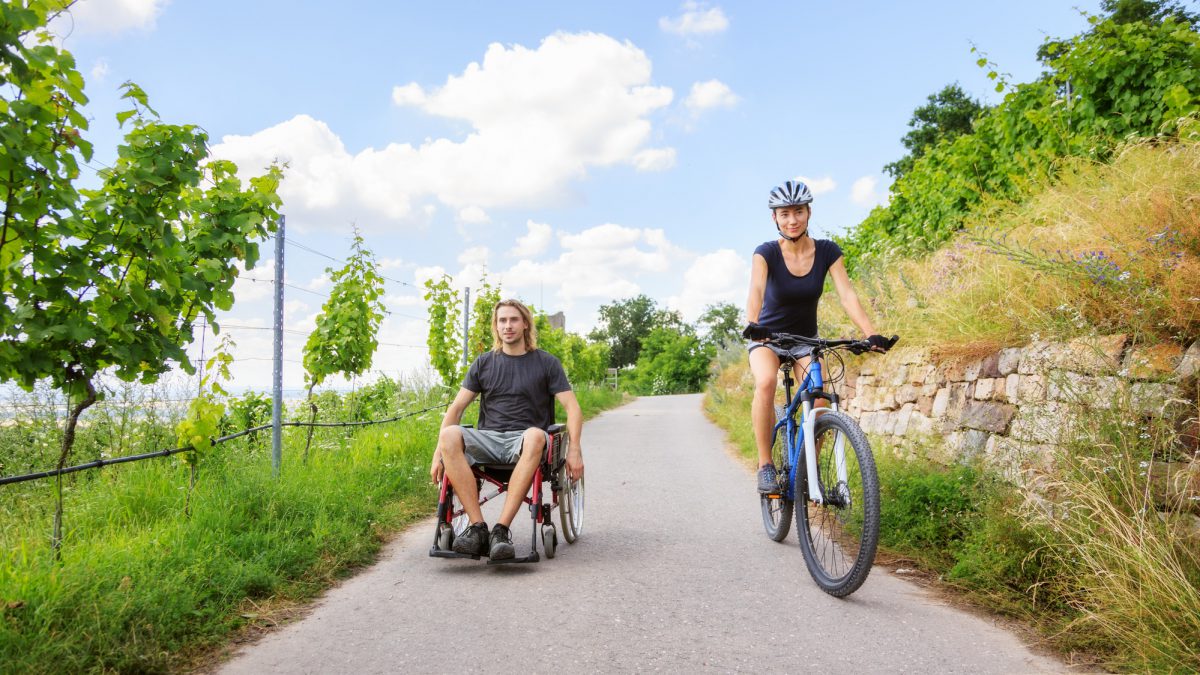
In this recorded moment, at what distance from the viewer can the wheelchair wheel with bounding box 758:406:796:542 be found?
445 cm

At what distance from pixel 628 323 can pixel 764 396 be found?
83.0 metres

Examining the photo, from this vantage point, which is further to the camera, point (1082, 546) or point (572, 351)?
point (572, 351)

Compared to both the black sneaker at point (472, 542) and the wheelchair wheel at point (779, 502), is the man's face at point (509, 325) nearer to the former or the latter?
the black sneaker at point (472, 542)

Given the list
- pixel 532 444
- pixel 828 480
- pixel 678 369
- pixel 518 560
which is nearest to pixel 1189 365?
pixel 828 480

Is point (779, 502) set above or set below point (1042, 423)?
below

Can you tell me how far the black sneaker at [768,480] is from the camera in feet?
14.5

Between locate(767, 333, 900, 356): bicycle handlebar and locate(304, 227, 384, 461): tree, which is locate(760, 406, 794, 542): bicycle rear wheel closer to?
locate(767, 333, 900, 356): bicycle handlebar

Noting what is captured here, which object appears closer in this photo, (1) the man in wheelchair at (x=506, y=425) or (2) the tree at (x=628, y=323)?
(1) the man in wheelchair at (x=506, y=425)

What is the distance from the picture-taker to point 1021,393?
4406 millimetres

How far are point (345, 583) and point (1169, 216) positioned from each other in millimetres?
5155

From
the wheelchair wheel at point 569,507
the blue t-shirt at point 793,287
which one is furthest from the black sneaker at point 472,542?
the blue t-shirt at point 793,287

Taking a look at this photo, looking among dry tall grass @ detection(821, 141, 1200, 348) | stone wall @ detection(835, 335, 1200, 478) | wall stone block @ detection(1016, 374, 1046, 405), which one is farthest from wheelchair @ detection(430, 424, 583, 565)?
dry tall grass @ detection(821, 141, 1200, 348)

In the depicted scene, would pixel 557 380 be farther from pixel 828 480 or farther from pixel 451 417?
pixel 828 480

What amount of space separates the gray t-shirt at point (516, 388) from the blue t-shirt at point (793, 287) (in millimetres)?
1402
